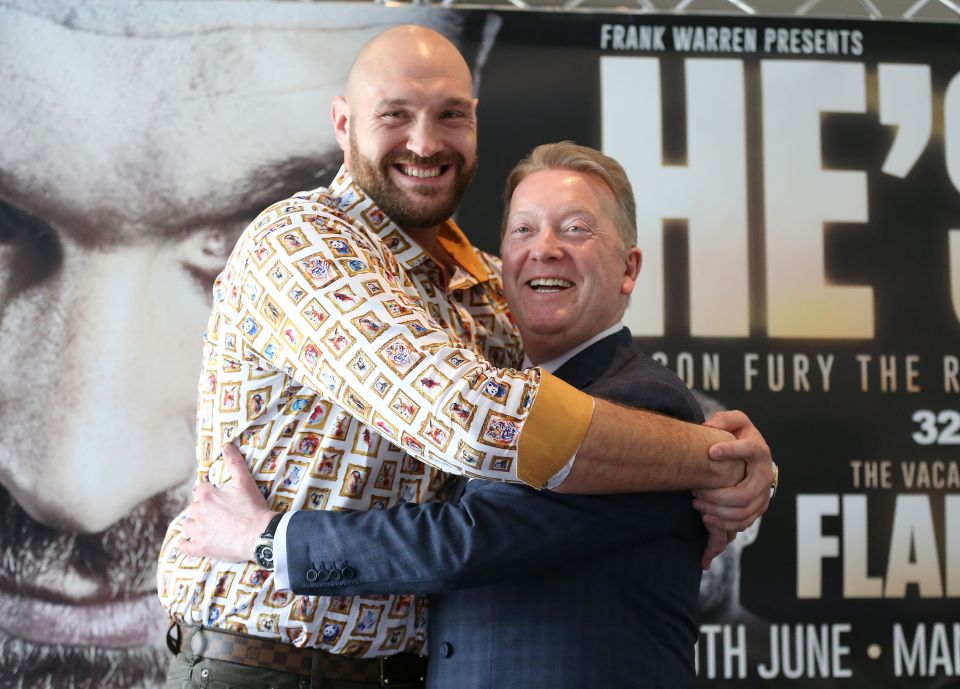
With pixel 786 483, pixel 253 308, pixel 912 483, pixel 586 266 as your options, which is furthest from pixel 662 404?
pixel 912 483

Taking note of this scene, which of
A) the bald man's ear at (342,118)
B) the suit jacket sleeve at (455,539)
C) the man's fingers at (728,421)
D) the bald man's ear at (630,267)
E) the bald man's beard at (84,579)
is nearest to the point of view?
the suit jacket sleeve at (455,539)

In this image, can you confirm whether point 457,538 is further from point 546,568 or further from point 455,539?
point 546,568

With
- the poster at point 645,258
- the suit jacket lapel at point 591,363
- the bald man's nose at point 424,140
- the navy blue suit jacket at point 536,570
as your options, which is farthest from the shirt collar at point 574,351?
the poster at point 645,258

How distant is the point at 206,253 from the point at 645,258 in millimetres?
1578

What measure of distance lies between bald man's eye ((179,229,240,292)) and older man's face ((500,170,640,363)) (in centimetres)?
163

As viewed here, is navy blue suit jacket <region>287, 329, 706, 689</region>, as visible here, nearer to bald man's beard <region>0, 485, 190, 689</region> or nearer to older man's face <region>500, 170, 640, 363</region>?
older man's face <region>500, 170, 640, 363</region>

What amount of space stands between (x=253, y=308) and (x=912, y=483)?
107 inches

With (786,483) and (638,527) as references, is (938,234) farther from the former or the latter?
(638,527)

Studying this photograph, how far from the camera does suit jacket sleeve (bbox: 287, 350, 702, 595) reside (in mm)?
1696

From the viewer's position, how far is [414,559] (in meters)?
1.70

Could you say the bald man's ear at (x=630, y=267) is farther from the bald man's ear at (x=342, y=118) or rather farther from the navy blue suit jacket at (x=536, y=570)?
the bald man's ear at (x=342, y=118)

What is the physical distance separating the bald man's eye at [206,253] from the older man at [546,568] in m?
1.69

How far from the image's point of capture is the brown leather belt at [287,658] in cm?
191

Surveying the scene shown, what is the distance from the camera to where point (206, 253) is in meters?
3.47
